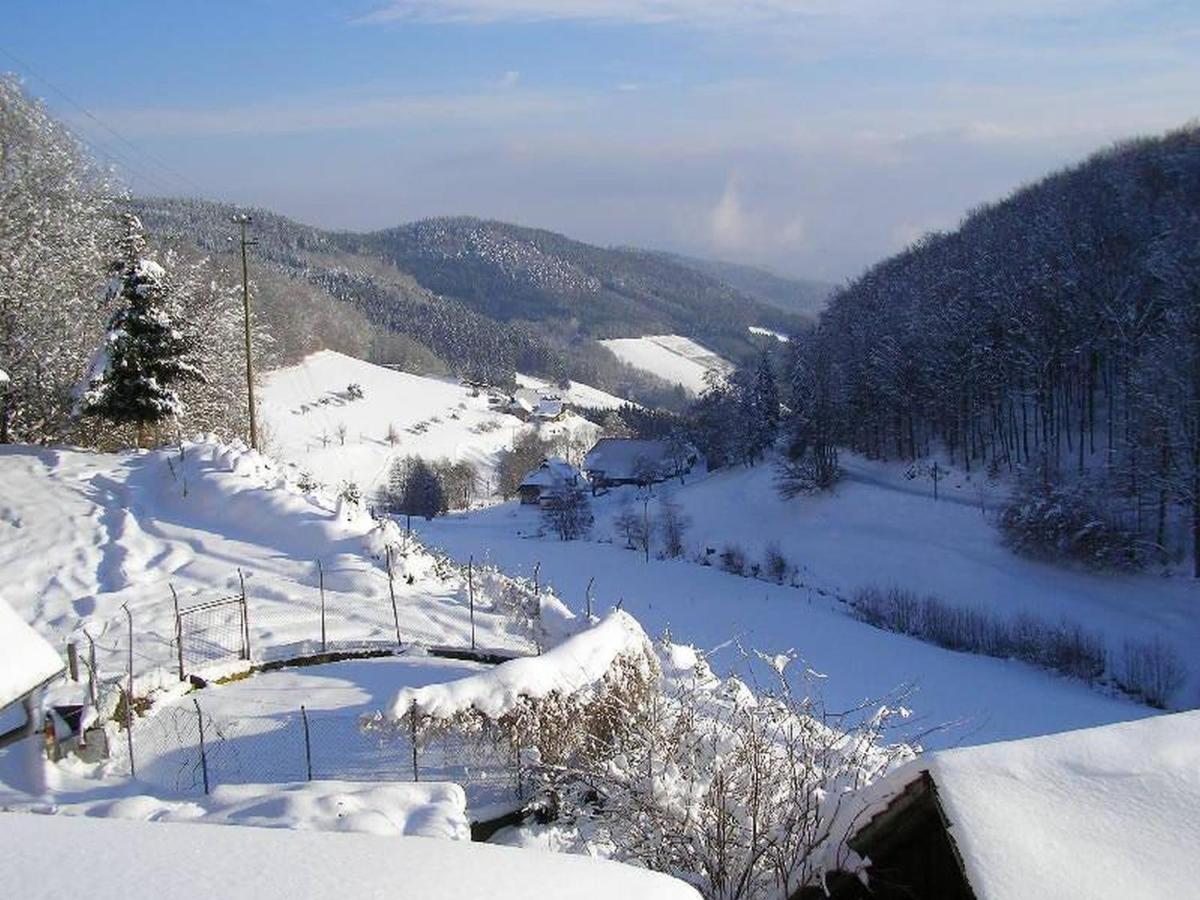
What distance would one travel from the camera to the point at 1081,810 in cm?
323

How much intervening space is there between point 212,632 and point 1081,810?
497 inches

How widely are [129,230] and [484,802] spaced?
23.8m

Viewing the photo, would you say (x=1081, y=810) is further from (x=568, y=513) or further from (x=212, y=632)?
(x=568, y=513)

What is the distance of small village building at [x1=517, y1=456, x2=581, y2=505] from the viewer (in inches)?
2215

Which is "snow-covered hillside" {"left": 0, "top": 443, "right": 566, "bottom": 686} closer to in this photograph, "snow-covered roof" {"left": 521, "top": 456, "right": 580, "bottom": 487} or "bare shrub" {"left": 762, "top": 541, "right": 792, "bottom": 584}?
"bare shrub" {"left": 762, "top": 541, "right": 792, "bottom": 584}

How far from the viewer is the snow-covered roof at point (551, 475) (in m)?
58.3

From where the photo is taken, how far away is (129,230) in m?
26.6

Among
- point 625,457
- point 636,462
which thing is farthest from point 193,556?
point 625,457

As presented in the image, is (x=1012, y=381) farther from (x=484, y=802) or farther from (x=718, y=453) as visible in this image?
(x=484, y=802)

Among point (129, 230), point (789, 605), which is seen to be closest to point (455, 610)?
point (789, 605)

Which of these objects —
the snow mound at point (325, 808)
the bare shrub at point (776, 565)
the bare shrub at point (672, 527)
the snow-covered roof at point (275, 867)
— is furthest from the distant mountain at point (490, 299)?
the snow-covered roof at point (275, 867)

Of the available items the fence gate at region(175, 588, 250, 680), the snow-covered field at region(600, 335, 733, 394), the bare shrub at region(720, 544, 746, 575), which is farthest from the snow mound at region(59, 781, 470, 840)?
the snow-covered field at region(600, 335, 733, 394)

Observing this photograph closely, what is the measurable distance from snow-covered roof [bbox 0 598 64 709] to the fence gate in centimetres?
541

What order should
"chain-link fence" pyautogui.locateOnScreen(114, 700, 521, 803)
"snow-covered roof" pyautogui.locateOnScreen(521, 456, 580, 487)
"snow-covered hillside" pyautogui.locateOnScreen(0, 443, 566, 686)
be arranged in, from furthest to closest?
"snow-covered roof" pyautogui.locateOnScreen(521, 456, 580, 487)
"snow-covered hillside" pyautogui.locateOnScreen(0, 443, 566, 686)
"chain-link fence" pyautogui.locateOnScreen(114, 700, 521, 803)
